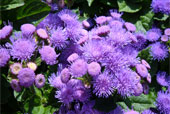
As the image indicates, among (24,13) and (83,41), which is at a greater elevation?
(24,13)

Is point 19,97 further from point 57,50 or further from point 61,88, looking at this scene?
point 57,50

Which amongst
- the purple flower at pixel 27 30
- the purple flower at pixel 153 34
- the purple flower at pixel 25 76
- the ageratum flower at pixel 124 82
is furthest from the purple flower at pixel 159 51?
the purple flower at pixel 25 76

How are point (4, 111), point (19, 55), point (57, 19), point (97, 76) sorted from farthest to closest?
1. point (57, 19)
2. point (4, 111)
3. point (19, 55)
4. point (97, 76)

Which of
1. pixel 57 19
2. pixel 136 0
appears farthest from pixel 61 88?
pixel 136 0

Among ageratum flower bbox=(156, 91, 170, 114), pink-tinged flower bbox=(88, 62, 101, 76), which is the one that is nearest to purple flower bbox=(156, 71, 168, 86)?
ageratum flower bbox=(156, 91, 170, 114)

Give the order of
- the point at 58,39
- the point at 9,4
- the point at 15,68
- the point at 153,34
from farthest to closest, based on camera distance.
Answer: the point at 153,34 < the point at 9,4 < the point at 58,39 < the point at 15,68

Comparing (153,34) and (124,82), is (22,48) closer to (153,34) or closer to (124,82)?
(124,82)

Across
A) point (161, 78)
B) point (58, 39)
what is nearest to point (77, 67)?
point (58, 39)
